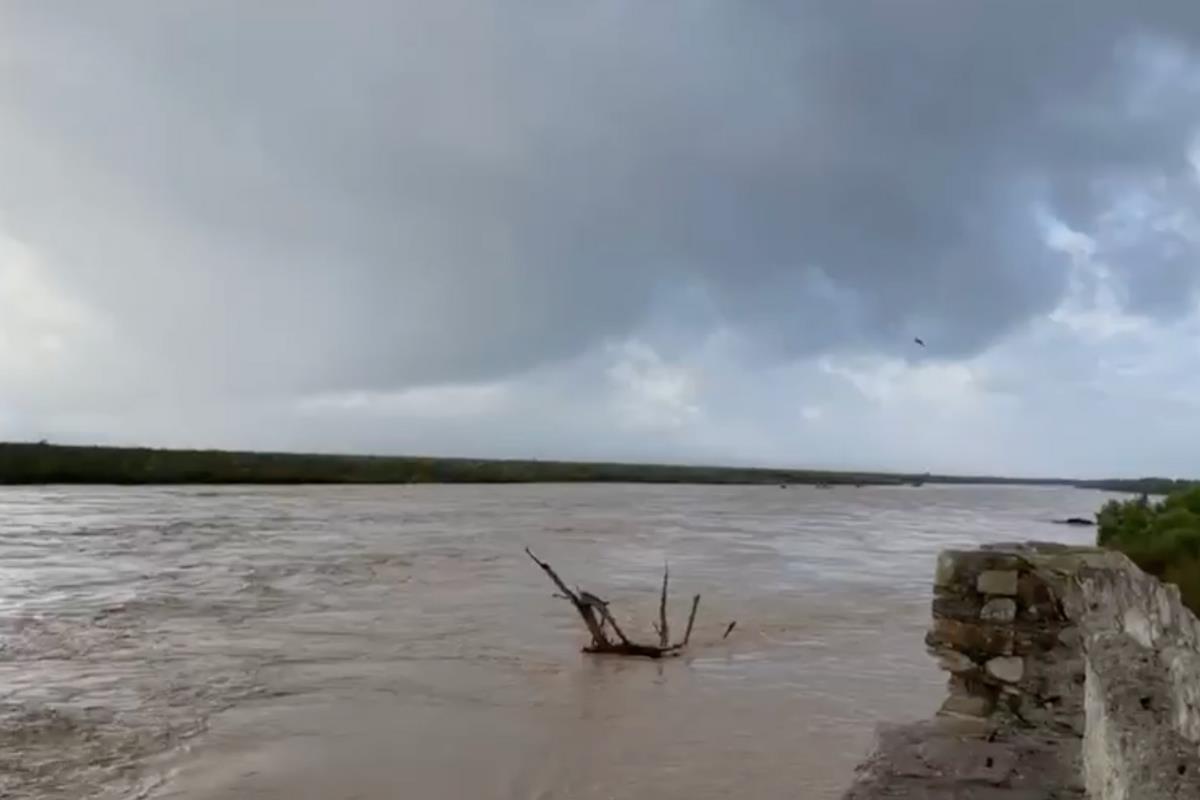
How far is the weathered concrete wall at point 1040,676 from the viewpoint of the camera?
389 cm

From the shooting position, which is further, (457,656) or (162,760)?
(457,656)

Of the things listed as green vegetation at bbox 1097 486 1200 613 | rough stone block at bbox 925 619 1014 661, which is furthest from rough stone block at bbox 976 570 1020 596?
green vegetation at bbox 1097 486 1200 613

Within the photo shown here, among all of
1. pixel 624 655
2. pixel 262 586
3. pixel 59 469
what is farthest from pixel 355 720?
pixel 59 469

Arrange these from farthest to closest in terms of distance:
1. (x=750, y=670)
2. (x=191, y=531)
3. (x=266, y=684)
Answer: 1. (x=191, y=531)
2. (x=750, y=670)
3. (x=266, y=684)

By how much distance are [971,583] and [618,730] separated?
5.76 meters

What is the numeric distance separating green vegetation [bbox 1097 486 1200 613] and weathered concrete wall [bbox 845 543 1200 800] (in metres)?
5.75

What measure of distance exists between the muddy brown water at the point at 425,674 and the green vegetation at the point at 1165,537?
326cm

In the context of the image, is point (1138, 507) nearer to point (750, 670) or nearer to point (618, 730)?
point (750, 670)

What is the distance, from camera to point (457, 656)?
50.1 ft

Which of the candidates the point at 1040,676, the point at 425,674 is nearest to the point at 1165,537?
the point at 425,674

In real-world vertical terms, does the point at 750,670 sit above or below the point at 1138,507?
→ below

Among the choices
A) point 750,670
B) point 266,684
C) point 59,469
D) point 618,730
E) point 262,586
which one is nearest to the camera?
point 618,730

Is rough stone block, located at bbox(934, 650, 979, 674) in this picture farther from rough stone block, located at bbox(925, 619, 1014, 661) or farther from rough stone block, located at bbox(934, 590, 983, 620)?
rough stone block, located at bbox(934, 590, 983, 620)

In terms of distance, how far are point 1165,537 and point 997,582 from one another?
12558mm
